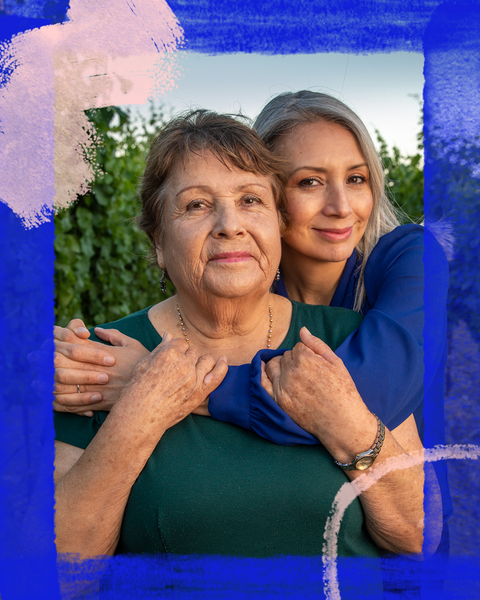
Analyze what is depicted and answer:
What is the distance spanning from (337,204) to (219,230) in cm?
73

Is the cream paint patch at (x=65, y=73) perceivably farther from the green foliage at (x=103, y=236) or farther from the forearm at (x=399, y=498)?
the green foliage at (x=103, y=236)

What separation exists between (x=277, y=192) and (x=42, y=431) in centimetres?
136

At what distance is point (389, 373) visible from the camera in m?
2.06

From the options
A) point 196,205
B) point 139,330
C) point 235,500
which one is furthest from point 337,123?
point 235,500

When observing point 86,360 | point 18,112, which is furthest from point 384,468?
point 18,112

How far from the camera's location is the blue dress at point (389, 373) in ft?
6.48

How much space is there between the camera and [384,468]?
197cm

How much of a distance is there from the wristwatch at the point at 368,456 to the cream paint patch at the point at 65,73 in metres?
1.40

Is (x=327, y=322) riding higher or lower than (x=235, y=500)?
higher

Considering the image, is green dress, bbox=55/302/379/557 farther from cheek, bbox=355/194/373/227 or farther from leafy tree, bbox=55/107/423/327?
leafy tree, bbox=55/107/423/327

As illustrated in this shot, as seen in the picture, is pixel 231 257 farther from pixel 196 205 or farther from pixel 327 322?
pixel 327 322

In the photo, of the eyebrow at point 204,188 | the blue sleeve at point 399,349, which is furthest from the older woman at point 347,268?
the eyebrow at point 204,188

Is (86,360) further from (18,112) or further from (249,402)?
(18,112)

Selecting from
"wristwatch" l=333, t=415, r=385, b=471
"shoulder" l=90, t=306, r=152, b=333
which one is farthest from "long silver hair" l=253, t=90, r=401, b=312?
"shoulder" l=90, t=306, r=152, b=333
